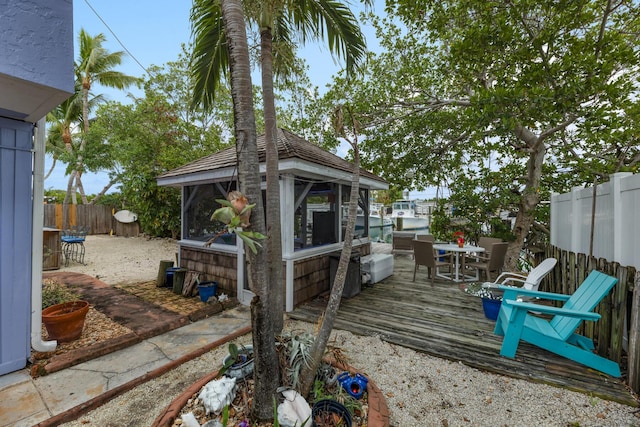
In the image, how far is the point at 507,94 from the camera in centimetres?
453

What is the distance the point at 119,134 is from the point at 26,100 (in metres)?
12.7

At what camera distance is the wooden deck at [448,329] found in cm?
275

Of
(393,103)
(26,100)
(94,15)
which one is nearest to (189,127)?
(94,15)

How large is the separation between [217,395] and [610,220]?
4.82 metres

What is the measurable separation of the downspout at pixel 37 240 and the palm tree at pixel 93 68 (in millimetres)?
14997

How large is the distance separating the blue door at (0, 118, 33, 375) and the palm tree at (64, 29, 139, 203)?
1508cm

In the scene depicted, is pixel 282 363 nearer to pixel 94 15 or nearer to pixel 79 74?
pixel 94 15

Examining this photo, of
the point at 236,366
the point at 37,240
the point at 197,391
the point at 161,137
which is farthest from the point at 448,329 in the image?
the point at 161,137

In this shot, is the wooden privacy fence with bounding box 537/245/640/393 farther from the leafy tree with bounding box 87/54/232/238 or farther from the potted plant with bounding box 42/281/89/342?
the leafy tree with bounding box 87/54/232/238

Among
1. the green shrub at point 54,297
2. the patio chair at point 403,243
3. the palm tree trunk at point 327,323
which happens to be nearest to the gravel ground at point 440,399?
the palm tree trunk at point 327,323

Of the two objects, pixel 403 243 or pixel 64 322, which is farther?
pixel 403 243

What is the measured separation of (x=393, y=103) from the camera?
7102 millimetres

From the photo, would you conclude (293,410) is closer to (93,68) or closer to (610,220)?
(610,220)

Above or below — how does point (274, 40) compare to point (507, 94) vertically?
above
